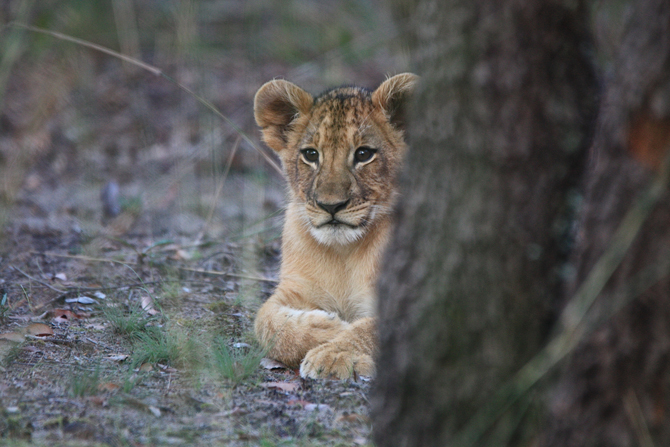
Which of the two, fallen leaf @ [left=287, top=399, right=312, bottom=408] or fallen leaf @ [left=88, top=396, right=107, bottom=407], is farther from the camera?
fallen leaf @ [left=287, top=399, right=312, bottom=408]

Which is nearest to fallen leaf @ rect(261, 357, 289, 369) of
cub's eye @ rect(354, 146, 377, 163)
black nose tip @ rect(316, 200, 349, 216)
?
black nose tip @ rect(316, 200, 349, 216)

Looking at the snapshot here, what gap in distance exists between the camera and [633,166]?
1.74 metres

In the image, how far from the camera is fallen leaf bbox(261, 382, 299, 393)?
3.20 metres

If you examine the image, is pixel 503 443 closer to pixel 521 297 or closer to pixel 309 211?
pixel 521 297

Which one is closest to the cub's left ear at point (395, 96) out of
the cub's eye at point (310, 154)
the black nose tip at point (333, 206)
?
the cub's eye at point (310, 154)

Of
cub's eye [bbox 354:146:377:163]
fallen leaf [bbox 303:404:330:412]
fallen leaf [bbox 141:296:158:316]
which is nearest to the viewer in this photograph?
fallen leaf [bbox 303:404:330:412]

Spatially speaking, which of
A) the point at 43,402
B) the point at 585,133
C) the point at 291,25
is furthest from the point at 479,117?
the point at 291,25

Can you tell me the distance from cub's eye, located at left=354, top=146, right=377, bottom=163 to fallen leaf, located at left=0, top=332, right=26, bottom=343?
2105mm

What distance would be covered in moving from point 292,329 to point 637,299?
229 centimetres

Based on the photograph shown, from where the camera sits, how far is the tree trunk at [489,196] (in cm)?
193

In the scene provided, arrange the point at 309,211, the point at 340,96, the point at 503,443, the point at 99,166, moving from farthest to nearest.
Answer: the point at 99,166
the point at 340,96
the point at 309,211
the point at 503,443

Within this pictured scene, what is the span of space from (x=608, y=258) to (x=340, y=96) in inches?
112

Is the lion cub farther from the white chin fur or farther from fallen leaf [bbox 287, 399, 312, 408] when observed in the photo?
fallen leaf [bbox 287, 399, 312, 408]

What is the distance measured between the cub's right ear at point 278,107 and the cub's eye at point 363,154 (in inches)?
23.0
